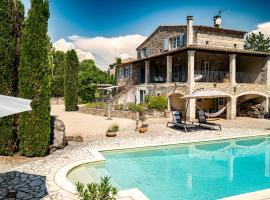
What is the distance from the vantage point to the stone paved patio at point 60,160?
6320 mm

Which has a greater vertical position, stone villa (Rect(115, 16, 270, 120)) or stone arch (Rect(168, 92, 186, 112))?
stone villa (Rect(115, 16, 270, 120))

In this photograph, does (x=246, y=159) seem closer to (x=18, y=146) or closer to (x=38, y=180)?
(x=38, y=180)

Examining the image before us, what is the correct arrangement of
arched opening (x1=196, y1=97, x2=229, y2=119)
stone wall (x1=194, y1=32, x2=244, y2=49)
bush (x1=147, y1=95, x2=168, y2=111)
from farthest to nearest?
stone wall (x1=194, y1=32, x2=244, y2=49) < arched opening (x1=196, y1=97, x2=229, y2=119) < bush (x1=147, y1=95, x2=168, y2=111)

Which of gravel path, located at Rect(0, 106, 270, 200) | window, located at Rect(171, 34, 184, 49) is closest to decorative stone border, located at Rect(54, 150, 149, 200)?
gravel path, located at Rect(0, 106, 270, 200)

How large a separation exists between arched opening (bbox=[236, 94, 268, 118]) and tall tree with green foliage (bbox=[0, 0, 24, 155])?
22.2m

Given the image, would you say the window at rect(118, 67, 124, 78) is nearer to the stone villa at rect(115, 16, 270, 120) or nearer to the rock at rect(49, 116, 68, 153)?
the stone villa at rect(115, 16, 270, 120)

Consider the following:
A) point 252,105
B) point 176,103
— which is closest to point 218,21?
point 252,105

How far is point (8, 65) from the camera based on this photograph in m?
9.84

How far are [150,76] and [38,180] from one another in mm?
24569

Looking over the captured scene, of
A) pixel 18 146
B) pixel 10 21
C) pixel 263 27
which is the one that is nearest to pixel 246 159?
pixel 18 146

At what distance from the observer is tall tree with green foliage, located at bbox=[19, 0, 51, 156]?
9602mm

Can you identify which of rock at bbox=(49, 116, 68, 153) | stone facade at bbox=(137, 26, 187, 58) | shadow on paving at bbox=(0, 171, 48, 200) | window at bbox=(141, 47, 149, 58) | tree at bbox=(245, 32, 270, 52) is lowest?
shadow on paving at bbox=(0, 171, 48, 200)

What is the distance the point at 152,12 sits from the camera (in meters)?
26.4

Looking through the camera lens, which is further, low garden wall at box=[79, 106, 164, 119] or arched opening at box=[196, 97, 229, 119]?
arched opening at box=[196, 97, 229, 119]
